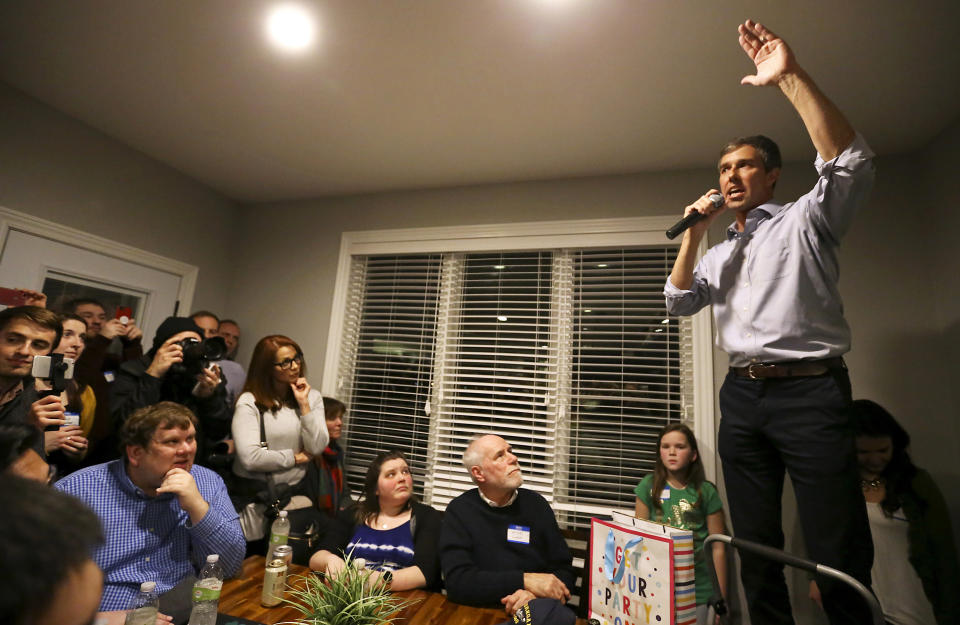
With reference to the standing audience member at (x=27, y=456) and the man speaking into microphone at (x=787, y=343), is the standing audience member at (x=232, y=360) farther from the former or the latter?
the man speaking into microphone at (x=787, y=343)

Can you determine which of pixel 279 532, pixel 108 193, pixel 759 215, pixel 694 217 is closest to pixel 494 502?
pixel 279 532

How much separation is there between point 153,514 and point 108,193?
246 centimetres

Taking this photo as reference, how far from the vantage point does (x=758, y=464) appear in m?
1.38

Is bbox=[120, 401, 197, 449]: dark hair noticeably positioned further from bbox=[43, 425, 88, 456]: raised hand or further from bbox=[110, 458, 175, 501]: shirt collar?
bbox=[43, 425, 88, 456]: raised hand

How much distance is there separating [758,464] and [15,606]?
62.0 inches

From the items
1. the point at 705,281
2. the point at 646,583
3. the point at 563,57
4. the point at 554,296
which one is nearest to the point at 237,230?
the point at 554,296

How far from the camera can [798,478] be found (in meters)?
1.28

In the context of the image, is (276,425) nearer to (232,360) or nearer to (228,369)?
(228,369)

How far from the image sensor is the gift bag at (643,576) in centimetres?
119

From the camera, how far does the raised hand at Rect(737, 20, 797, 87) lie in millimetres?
1240

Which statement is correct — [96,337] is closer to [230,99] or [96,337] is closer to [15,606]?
[230,99]

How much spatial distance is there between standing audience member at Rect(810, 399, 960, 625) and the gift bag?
1338 mm

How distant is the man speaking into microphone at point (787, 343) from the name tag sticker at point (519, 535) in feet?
2.90

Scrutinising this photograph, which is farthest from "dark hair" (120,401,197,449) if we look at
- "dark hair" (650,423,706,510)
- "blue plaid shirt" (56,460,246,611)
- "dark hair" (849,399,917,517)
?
"dark hair" (849,399,917,517)
